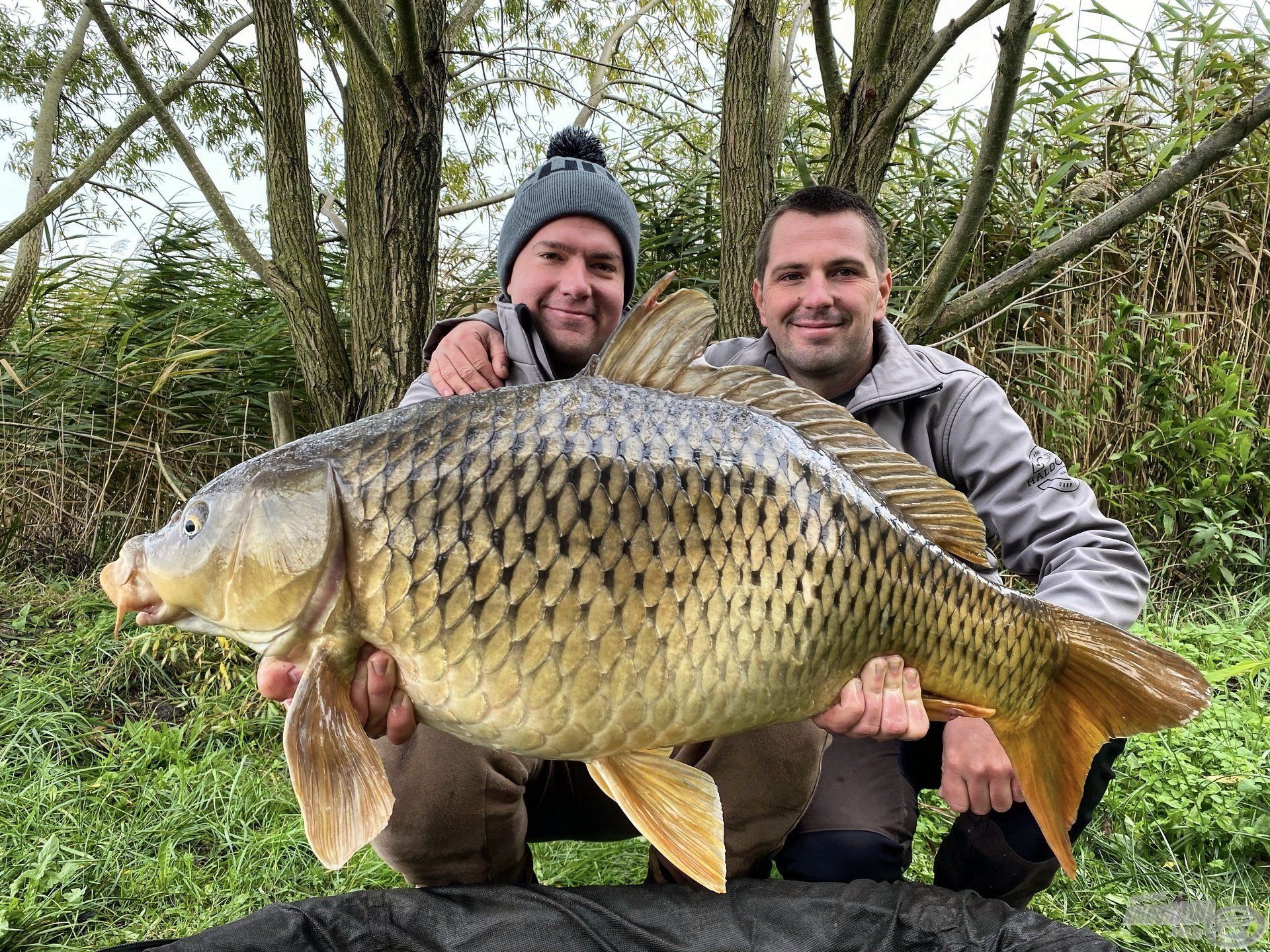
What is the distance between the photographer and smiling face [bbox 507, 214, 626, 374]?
74.9 inches

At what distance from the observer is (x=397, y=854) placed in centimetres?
144

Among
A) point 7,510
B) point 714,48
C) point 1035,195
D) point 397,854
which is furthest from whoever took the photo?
point 714,48

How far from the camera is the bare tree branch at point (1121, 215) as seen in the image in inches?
82.4

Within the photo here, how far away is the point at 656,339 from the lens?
117 centimetres

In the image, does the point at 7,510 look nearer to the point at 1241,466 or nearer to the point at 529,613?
the point at 529,613

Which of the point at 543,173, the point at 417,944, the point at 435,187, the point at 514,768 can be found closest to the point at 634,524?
the point at 514,768

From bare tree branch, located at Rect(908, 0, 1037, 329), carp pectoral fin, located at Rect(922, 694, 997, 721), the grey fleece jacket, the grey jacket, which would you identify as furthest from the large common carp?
bare tree branch, located at Rect(908, 0, 1037, 329)

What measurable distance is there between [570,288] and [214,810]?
1.42 meters

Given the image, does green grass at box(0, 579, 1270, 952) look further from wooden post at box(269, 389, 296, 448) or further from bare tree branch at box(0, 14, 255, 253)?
bare tree branch at box(0, 14, 255, 253)

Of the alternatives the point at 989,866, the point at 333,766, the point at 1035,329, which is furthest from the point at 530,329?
the point at 1035,329

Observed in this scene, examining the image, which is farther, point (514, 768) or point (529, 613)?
point (514, 768)

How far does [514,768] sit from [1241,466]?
2.86m

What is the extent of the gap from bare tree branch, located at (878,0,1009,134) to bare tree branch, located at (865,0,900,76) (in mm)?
86

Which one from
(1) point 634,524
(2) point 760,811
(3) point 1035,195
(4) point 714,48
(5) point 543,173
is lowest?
(2) point 760,811
